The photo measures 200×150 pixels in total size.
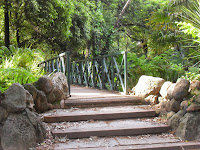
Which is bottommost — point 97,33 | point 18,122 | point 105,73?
point 18,122

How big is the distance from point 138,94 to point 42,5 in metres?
5.29

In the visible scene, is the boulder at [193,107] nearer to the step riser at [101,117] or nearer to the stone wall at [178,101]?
the stone wall at [178,101]

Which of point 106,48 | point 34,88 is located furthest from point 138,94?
point 106,48

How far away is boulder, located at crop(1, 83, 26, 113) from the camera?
3.45 metres

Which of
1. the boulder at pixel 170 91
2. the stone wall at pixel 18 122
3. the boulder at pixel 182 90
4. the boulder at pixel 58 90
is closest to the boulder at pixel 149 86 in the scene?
the boulder at pixel 170 91

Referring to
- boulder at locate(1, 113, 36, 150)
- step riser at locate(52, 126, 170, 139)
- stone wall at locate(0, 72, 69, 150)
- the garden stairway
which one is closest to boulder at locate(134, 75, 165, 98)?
the garden stairway

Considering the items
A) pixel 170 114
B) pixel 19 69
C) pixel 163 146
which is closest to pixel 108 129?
pixel 163 146

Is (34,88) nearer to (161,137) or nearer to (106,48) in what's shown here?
(161,137)

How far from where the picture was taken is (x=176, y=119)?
404 centimetres

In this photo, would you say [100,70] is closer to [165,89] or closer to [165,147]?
[165,89]

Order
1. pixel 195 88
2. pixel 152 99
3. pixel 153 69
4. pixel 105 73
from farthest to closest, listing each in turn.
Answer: pixel 105 73 < pixel 153 69 < pixel 152 99 < pixel 195 88

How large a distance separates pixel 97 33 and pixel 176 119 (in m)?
7.84

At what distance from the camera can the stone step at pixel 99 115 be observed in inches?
168

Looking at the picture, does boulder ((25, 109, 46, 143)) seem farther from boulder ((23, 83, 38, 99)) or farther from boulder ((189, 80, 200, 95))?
boulder ((189, 80, 200, 95))
